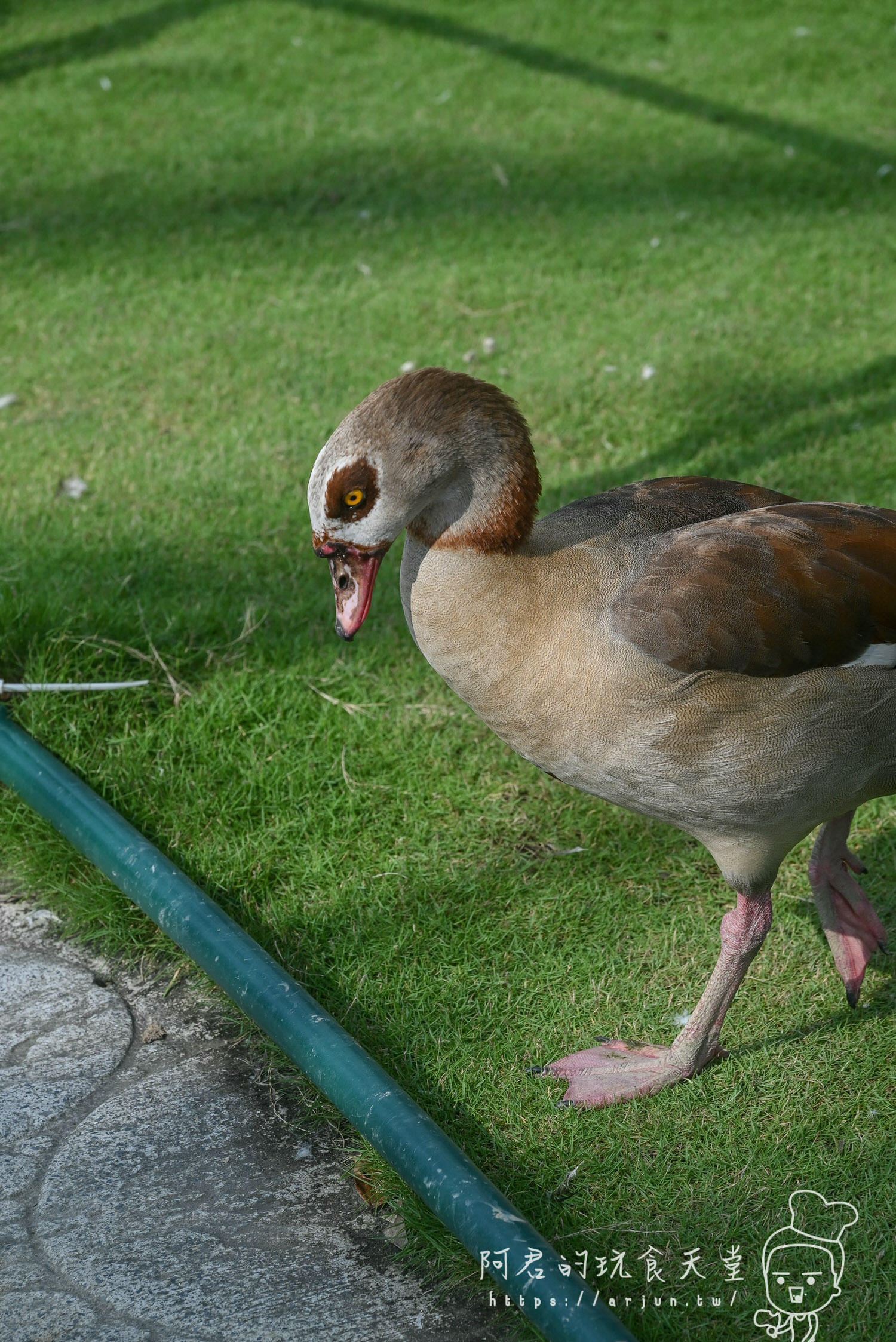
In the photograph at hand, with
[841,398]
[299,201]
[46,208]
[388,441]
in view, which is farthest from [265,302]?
[388,441]

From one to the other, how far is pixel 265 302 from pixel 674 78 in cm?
361

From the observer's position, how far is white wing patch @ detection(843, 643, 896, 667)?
2.56m

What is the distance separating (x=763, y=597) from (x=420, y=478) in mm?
707

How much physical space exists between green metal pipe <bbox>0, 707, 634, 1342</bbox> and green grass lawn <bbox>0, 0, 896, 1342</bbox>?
16 cm

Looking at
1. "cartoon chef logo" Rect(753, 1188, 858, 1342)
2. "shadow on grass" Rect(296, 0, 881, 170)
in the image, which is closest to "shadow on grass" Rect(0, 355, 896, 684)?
"cartoon chef logo" Rect(753, 1188, 858, 1342)

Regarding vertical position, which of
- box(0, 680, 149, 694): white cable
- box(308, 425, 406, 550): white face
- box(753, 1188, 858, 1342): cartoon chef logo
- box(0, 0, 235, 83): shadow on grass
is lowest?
box(753, 1188, 858, 1342): cartoon chef logo

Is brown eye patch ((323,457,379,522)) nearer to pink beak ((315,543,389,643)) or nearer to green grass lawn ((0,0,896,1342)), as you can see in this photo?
pink beak ((315,543,389,643))

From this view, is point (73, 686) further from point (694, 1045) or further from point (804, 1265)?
point (804, 1265)

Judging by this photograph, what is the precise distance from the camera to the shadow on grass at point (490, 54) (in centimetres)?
734

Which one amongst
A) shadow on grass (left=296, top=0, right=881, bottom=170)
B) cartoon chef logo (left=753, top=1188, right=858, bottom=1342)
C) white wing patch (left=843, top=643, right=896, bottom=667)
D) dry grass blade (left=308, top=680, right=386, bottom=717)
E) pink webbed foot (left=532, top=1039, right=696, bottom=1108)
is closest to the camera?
cartoon chef logo (left=753, top=1188, right=858, bottom=1342)

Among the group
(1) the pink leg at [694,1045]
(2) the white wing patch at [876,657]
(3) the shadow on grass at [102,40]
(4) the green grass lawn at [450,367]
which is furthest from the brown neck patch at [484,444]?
(3) the shadow on grass at [102,40]

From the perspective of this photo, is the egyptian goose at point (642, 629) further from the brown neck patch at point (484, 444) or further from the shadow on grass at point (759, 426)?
the shadow on grass at point (759, 426)

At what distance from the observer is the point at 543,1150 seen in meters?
2.61

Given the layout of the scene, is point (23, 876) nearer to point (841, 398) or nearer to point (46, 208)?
point (841, 398)
